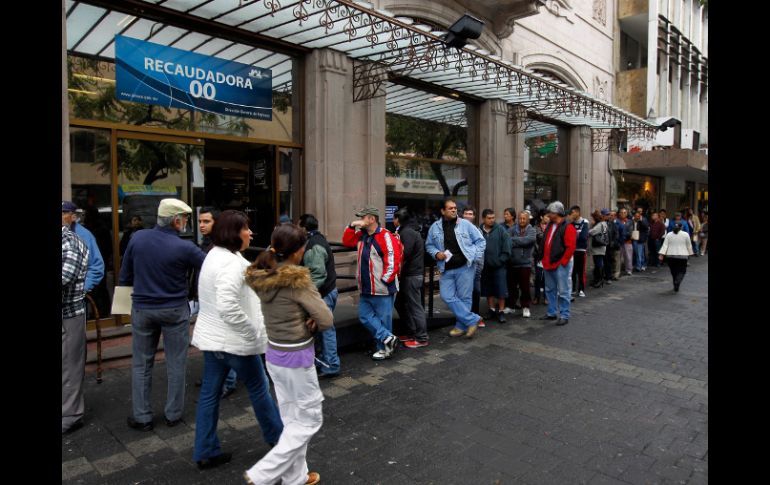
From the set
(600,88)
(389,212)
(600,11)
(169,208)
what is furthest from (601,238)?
(600,11)

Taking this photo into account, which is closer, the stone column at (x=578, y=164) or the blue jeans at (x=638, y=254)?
the blue jeans at (x=638, y=254)

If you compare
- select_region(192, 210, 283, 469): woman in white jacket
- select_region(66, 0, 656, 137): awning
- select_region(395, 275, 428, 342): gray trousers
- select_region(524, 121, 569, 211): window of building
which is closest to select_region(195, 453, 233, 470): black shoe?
select_region(192, 210, 283, 469): woman in white jacket

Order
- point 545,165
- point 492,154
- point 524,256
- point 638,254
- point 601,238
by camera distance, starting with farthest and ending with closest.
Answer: point 545,165
point 638,254
point 492,154
point 601,238
point 524,256

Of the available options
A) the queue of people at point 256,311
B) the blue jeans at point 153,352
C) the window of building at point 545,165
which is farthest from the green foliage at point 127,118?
the window of building at point 545,165

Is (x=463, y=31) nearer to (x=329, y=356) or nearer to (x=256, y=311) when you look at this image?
(x=329, y=356)

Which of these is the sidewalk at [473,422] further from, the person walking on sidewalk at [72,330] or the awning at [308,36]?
the awning at [308,36]

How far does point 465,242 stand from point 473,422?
3.20 meters

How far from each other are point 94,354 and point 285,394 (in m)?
3.81

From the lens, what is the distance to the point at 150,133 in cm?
717

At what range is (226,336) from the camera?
334cm

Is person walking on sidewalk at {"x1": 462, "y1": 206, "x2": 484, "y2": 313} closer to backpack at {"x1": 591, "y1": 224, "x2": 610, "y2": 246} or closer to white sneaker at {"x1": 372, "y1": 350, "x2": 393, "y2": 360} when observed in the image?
white sneaker at {"x1": 372, "y1": 350, "x2": 393, "y2": 360}

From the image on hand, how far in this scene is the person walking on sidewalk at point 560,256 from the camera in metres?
7.83

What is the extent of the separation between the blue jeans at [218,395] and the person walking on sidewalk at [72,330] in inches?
52.9
